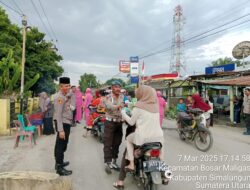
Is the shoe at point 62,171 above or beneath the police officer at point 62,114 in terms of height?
beneath

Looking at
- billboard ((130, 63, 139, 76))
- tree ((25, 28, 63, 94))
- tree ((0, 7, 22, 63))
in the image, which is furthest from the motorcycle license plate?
tree ((25, 28, 63, 94))

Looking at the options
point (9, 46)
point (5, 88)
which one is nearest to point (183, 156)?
point (5, 88)

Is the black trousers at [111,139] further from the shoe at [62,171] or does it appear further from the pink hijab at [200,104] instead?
the pink hijab at [200,104]

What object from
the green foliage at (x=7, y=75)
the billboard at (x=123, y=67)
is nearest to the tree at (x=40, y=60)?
the green foliage at (x=7, y=75)

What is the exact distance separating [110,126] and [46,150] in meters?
2.76

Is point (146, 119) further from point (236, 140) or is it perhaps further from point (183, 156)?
point (236, 140)

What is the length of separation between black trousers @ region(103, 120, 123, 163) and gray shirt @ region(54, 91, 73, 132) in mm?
813

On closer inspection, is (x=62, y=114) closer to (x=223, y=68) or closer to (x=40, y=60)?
(x=223, y=68)

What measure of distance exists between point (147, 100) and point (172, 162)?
2596 mm

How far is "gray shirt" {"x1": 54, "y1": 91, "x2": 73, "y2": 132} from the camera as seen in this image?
480cm

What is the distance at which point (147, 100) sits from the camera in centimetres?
395

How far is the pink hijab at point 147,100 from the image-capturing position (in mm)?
3920

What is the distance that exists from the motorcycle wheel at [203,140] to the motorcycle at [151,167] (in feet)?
11.6

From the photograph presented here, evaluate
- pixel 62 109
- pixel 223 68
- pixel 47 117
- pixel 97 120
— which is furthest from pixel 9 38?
pixel 62 109
